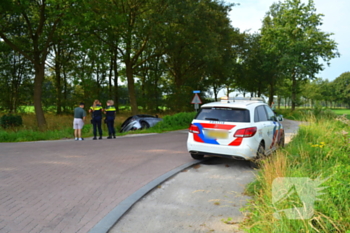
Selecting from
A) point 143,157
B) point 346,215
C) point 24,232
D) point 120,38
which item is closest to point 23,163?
point 143,157

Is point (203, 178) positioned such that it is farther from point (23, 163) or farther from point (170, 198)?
point (23, 163)

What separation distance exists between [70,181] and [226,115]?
377 centimetres

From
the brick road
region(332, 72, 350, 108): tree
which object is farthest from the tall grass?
region(332, 72, 350, 108): tree

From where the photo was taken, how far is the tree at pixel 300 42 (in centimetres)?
3638

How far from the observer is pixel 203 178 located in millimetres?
6332

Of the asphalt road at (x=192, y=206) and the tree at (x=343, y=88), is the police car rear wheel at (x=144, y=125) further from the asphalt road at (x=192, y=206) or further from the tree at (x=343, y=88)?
the tree at (x=343, y=88)

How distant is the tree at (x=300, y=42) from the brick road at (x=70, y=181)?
31.3 meters

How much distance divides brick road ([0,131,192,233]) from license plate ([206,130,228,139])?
122cm

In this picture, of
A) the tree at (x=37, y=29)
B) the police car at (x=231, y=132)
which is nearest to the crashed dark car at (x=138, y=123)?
the tree at (x=37, y=29)

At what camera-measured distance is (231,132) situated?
6840 millimetres

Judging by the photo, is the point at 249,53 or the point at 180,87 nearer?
the point at 180,87

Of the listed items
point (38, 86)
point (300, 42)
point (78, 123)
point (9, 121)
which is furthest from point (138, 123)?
point (300, 42)

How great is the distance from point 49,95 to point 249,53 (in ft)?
77.0

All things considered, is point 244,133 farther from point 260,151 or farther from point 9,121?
point 9,121
